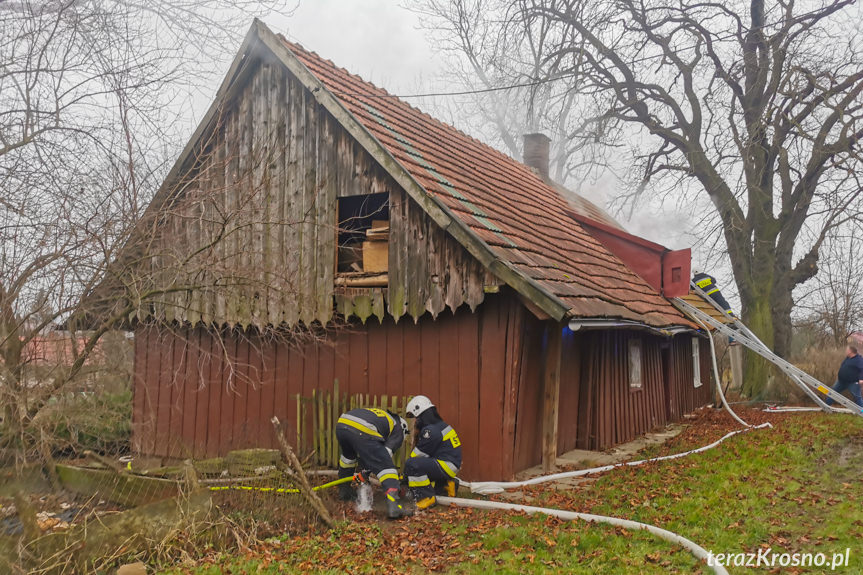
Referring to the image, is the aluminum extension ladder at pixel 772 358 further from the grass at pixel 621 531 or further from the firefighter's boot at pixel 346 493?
the firefighter's boot at pixel 346 493

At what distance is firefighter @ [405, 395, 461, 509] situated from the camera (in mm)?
7547

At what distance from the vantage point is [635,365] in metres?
12.9

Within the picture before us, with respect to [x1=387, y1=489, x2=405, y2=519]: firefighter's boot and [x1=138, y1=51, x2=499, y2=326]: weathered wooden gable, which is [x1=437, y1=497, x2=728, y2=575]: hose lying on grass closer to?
[x1=387, y1=489, x2=405, y2=519]: firefighter's boot

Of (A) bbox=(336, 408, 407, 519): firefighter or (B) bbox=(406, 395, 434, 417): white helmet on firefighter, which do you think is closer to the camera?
(A) bbox=(336, 408, 407, 519): firefighter

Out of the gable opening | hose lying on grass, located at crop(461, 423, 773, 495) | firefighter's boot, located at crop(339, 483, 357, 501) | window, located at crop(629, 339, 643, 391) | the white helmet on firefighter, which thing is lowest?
firefighter's boot, located at crop(339, 483, 357, 501)

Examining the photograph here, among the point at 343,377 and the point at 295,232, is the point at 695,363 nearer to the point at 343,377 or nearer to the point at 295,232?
the point at 343,377

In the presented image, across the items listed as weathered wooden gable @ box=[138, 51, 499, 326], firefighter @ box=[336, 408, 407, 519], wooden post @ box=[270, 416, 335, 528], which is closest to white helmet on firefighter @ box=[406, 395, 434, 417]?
firefighter @ box=[336, 408, 407, 519]

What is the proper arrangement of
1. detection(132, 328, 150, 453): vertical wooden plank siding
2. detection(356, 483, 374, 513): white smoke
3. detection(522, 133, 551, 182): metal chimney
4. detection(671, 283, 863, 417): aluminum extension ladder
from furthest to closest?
detection(522, 133, 551, 182): metal chimney
detection(671, 283, 863, 417): aluminum extension ladder
detection(132, 328, 150, 453): vertical wooden plank siding
detection(356, 483, 374, 513): white smoke

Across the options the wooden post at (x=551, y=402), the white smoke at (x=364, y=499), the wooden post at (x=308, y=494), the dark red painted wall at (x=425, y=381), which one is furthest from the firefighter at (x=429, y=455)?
the wooden post at (x=551, y=402)

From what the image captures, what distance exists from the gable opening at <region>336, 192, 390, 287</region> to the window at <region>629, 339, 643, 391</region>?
576cm

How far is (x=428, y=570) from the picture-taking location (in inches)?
223

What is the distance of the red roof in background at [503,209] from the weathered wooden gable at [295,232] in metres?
0.50

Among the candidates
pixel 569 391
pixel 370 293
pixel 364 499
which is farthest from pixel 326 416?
pixel 569 391

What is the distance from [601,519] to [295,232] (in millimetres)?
5916
